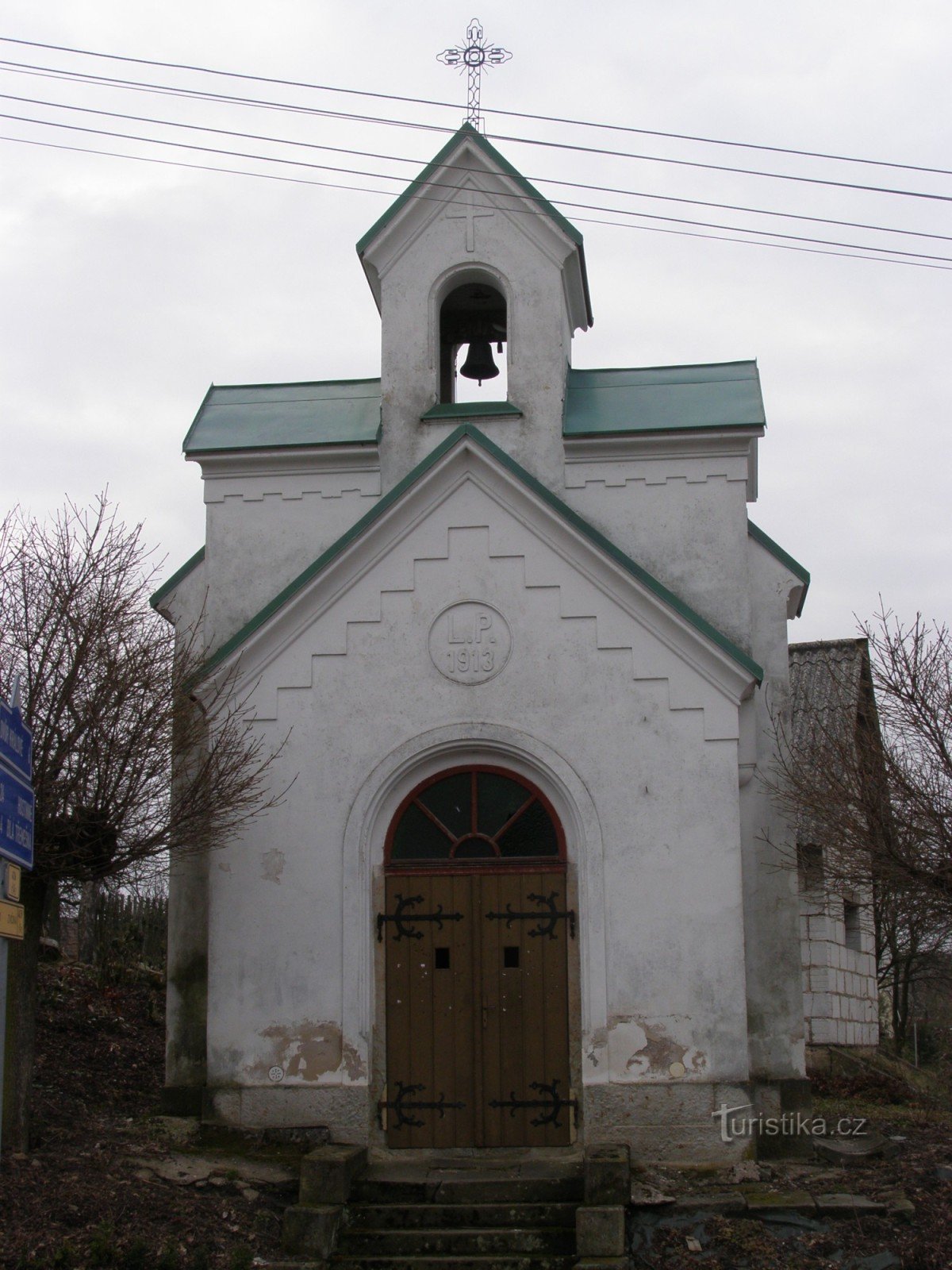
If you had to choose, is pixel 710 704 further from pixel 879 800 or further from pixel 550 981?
pixel 550 981

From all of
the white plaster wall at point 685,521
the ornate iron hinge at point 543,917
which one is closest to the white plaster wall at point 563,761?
the ornate iron hinge at point 543,917

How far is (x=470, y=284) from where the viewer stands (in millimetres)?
14586

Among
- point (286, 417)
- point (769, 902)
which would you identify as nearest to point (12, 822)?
point (769, 902)

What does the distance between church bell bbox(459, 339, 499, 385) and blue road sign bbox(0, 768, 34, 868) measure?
8.18m

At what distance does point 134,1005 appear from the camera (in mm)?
17234

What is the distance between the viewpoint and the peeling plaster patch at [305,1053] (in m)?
11.5

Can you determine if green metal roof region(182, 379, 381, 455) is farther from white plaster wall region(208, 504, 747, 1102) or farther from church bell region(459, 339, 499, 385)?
white plaster wall region(208, 504, 747, 1102)

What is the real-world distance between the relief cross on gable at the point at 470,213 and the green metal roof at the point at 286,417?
1.82m

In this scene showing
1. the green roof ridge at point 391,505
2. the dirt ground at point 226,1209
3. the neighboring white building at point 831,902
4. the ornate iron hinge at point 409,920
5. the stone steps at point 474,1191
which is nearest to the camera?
the dirt ground at point 226,1209

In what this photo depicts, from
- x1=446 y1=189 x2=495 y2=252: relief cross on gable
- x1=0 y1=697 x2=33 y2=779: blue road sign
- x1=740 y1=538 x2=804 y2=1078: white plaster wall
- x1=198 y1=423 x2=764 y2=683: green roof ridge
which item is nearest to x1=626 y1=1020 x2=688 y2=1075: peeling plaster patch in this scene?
x1=740 y1=538 x2=804 y2=1078: white plaster wall

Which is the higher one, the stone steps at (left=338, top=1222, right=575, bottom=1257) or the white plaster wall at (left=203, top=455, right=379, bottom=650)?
the white plaster wall at (left=203, top=455, right=379, bottom=650)

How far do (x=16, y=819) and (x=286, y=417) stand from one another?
7.31 meters

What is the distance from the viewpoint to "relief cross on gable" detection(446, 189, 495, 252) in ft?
46.7

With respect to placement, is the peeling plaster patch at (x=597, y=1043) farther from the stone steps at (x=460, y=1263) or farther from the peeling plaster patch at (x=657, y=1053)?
the stone steps at (x=460, y=1263)
